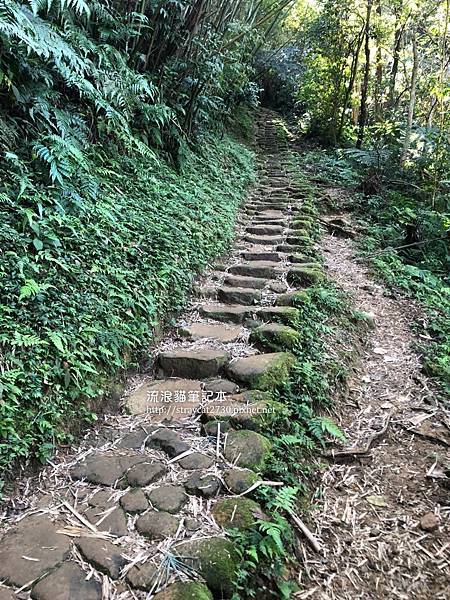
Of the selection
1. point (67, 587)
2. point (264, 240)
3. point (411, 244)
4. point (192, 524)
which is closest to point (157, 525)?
point (192, 524)

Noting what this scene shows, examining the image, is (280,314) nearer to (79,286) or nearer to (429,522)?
(79,286)

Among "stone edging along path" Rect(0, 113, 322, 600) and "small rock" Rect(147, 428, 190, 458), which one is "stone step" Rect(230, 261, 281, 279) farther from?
"small rock" Rect(147, 428, 190, 458)

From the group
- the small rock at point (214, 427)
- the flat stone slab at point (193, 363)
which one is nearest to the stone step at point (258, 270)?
the flat stone slab at point (193, 363)

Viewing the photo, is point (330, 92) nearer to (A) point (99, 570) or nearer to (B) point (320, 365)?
(B) point (320, 365)

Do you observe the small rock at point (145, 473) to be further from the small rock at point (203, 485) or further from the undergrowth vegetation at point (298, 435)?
the undergrowth vegetation at point (298, 435)

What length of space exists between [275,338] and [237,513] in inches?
59.0

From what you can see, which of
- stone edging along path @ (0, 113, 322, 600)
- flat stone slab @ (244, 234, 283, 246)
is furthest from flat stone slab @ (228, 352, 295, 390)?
flat stone slab @ (244, 234, 283, 246)

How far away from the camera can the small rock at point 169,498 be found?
71.2 inches

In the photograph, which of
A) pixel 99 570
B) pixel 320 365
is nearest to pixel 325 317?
pixel 320 365

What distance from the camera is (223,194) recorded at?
6105 millimetres

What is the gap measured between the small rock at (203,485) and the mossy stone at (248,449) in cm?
15

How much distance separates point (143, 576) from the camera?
1.50 meters

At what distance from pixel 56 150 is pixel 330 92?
1053 centimetres

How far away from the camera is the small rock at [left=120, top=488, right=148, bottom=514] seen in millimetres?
1797
